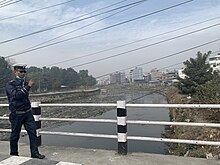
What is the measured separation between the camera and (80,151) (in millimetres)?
5082

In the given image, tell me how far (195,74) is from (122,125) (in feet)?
87.4

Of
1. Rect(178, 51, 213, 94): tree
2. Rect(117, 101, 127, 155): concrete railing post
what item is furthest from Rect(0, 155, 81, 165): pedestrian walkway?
Rect(178, 51, 213, 94): tree

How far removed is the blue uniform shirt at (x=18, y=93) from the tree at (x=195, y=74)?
1031 inches

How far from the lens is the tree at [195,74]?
29.1 metres

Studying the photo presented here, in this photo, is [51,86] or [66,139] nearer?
[66,139]

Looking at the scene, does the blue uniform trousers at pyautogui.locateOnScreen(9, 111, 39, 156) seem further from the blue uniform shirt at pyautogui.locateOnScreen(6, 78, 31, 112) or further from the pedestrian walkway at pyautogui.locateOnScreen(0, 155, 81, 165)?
the pedestrian walkway at pyautogui.locateOnScreen(0, 155, 81, 165)

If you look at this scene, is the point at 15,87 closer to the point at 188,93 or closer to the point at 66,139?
the point at 66,139

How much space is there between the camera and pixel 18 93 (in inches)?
165

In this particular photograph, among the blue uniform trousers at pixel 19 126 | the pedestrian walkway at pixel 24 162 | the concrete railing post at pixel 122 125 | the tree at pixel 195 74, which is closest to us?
the pedestrian walkway at pixel 24 162

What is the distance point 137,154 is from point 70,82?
242ft

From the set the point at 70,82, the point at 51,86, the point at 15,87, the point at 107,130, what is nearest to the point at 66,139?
the point at 107,130

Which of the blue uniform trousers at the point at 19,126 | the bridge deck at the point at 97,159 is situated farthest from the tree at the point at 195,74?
the blue uniform trousers at the point at 19,126

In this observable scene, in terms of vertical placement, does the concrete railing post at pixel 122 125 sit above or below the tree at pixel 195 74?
below

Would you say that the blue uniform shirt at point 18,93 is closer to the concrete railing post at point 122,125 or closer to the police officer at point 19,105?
the police officer at point 19,105
